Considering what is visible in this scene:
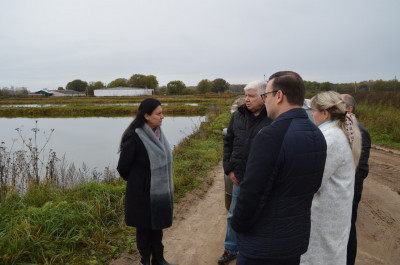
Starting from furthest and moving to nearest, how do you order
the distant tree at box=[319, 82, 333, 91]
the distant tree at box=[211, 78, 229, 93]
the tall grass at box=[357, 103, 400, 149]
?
the distant tree at box=[211, 78, 229, 93] → the distant tree at box=[319, 82, 333, 91] → the tall grass at box=[357, 103, 400, 149]

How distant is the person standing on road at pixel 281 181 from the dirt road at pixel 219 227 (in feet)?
6.10

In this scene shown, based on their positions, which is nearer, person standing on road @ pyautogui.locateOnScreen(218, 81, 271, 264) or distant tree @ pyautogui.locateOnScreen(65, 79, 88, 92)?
person standing on road @ pyautogui.locateOnScreen(218, 81, 271, 264)

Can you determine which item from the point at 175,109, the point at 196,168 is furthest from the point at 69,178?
the point at 175,109

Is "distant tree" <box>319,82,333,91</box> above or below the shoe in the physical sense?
above

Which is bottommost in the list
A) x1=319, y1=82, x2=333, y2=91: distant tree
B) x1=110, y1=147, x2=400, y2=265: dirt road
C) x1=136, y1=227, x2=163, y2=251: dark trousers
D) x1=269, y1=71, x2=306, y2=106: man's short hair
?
x1=110, y1=147, x2=400, y2=265: dirt road

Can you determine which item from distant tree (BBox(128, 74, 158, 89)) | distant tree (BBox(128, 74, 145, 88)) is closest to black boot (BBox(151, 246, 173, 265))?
distant tree (BBox(128, 74, 158, 89))

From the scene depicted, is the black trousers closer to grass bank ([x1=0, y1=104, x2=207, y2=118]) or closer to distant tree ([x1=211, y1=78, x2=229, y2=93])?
grass bank ([x1=0, y1=104, x2=207, y2=118])

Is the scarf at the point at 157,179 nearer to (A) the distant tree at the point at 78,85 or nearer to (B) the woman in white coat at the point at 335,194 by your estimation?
(B) the woman in white coat at the point at 335,194

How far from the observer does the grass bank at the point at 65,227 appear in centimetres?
290

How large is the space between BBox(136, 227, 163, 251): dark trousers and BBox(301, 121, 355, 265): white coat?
150 centimetres

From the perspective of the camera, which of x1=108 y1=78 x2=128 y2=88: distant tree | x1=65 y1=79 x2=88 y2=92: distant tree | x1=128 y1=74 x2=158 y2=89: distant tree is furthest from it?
x1=65 y1=79 x2=88 y2=92: distant tree

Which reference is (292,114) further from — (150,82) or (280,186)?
(150,82)

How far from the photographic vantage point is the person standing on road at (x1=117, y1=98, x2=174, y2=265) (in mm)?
2562

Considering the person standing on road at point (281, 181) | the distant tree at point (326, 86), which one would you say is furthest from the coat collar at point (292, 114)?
the distant tree at point (326, 86)
